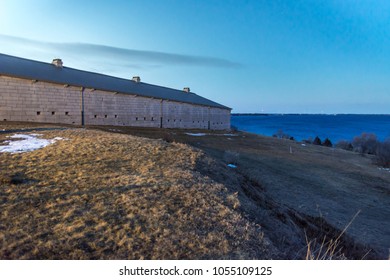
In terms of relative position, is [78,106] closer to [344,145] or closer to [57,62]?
[57,62]

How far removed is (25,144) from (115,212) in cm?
761

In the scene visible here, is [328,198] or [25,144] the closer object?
[25,144]

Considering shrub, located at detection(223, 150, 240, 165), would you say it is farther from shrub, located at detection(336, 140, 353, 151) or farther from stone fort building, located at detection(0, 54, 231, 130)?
shrub, located at detection(336, 140, 353, 151)

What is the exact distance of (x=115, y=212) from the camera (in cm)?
505

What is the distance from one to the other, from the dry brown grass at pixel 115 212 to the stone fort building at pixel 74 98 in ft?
47.9

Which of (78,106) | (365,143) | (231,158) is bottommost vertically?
(365,143)

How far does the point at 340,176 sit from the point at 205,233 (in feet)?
60.5

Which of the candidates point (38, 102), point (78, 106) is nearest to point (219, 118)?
point (78, 106)

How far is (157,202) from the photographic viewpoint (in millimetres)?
5617

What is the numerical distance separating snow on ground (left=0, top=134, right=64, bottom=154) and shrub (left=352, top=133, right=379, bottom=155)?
208ft

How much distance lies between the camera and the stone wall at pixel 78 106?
20125 mm

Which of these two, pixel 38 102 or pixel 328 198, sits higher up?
pixel 38 102

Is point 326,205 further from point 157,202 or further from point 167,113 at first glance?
point 167,113

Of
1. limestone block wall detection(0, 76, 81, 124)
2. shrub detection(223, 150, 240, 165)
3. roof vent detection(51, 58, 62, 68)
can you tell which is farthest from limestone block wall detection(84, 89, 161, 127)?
shrub detection(223, 150, 240, 165)
